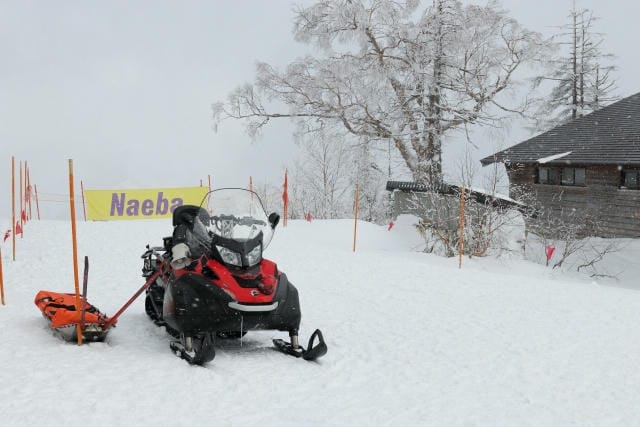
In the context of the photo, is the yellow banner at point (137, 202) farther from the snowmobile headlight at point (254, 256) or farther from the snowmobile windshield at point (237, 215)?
the snowmobile headlight at point (254, 256)

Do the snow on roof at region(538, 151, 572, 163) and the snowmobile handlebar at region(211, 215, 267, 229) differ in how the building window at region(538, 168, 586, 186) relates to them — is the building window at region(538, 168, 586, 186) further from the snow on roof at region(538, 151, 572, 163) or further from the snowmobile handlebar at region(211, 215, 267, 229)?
the snowmobile handlebar at region(211, 215, 267, 229)

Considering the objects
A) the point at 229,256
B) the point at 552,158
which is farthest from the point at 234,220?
the point at 552,158

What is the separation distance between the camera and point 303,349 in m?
6.10

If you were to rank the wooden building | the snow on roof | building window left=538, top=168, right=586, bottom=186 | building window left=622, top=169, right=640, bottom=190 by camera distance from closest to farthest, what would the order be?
building window left=622, top=169, right=640, bottom=190 < the wooden building < the snow on roof < building window left=538, top=168, right=586, bottom=186

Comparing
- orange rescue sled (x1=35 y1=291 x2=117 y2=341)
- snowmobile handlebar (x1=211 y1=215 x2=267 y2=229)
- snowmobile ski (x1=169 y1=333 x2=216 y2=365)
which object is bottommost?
snowmobile ski (x1=169 y1=333 x2=216 y2=365)

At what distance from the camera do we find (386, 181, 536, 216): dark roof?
18.1m

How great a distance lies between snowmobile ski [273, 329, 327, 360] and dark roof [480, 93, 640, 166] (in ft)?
57.5

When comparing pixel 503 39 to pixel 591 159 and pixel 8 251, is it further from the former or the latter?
pixel 8 251

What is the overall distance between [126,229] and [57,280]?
8.15m

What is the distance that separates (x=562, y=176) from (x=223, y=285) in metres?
22.6

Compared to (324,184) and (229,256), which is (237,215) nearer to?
(229,256)

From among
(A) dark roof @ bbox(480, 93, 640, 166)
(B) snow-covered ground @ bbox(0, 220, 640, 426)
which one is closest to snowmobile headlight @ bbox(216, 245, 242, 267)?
(B) snow-covered ground @ bbox(0, 220, 640, 426)

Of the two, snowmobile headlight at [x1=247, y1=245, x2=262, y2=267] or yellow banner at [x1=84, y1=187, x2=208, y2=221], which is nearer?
snowmobile headlight at [x1=247, y1=245, x2=262, y2=267]

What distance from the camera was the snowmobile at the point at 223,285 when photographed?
18.4ft
